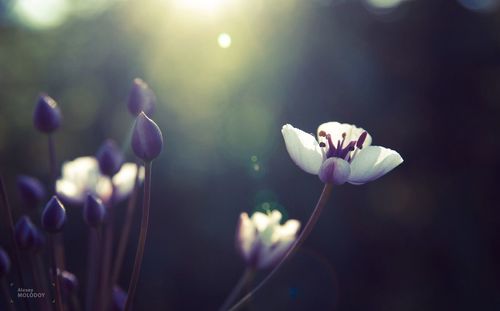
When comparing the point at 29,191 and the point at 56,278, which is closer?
the point at 56,278

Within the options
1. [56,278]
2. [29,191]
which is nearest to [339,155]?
[56,278]

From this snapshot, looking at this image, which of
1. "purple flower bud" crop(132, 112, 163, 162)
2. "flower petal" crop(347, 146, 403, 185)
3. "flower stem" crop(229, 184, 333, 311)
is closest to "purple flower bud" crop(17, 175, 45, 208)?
"purple flower bud" crop(132, 112, 163, 162)

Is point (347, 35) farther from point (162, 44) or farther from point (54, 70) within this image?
point (54, 70)

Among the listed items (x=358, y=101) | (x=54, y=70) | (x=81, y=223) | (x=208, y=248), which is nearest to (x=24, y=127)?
(x=54, y=70)

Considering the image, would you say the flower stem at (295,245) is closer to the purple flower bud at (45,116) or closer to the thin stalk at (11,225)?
the thin stalk at (11,225)

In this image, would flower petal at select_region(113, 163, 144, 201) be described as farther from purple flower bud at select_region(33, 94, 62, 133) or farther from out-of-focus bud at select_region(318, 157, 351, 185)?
out-of-focus bud at select_region(318, 157, 351, 185)

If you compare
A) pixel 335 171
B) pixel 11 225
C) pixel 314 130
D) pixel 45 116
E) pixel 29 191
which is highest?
pixel 314 130

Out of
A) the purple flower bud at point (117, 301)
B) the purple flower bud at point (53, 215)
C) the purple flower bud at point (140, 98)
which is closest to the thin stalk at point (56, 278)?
the purple flower bud at point (53, 215)

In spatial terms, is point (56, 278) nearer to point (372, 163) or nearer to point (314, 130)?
point (372, 163)
